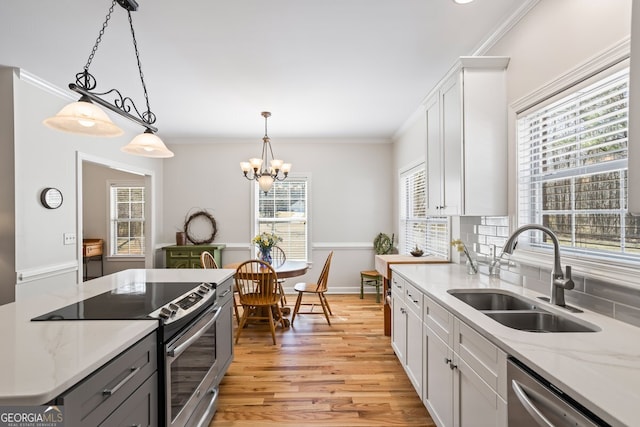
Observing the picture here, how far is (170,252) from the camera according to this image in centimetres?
498

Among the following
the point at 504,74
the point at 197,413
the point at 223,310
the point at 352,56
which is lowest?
the point at 197,413

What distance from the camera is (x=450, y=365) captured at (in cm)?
161

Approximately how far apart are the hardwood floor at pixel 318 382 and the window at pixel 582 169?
1516 millimetres

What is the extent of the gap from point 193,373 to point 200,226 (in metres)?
3.92

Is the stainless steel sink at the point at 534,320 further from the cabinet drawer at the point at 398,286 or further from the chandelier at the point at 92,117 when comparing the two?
the chandelier at the point at 92,117

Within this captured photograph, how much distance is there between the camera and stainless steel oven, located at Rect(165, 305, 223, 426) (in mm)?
1464

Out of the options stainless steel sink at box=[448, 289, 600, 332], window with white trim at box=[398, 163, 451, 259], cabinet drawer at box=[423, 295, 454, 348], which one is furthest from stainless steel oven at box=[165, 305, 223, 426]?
window with white trim at box=[398, 163, 451, 259]

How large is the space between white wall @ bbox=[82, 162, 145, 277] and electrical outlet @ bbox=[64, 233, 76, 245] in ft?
9.13

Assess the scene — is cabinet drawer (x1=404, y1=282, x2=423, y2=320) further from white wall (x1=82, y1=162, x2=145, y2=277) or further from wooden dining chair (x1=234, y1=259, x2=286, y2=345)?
white wall (x1=82, y1=162, x2=145, y2=277)

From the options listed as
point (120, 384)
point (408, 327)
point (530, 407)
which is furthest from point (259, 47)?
point (530, 407)

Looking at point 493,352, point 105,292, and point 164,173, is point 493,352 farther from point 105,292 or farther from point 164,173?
point 164,173

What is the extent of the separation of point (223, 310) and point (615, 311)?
229cm

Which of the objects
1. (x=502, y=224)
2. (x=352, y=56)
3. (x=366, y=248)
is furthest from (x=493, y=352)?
(x=366, y=248)

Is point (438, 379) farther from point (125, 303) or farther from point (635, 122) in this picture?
point (125, 303)
